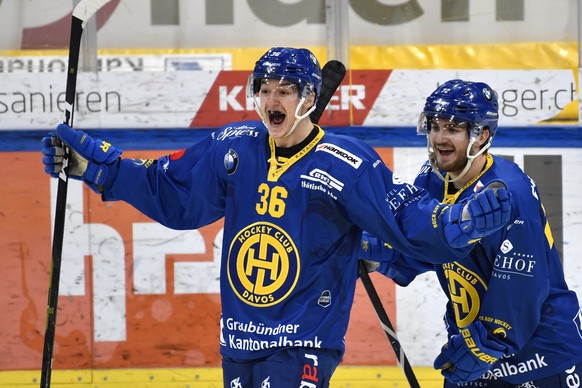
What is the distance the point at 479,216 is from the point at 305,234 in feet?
1.55

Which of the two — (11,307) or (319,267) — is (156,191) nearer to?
(319,267)

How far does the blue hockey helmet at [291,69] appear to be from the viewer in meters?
2.87

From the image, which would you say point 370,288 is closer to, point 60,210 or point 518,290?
point 518,290

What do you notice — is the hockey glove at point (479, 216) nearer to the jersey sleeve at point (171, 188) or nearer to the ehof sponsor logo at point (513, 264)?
the ehof sponsor logo at point (513, 264)

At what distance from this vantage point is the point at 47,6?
15.3 ft

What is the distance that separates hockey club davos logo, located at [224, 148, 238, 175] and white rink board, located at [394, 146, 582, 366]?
1727 mm

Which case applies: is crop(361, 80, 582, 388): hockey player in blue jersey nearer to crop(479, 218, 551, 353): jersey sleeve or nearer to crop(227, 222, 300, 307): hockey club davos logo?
crop(479, 218, 551, 353): jersey sleeve

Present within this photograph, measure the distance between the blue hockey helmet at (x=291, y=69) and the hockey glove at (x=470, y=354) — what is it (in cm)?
83

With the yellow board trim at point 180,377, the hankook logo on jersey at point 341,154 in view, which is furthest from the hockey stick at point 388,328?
the yellow board trim at point 180,377

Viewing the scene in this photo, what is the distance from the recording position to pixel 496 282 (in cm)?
294

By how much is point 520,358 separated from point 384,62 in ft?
6.37

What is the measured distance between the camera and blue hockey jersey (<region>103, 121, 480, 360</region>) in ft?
9.16

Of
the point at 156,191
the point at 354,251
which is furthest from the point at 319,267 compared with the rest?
the point at 156,191

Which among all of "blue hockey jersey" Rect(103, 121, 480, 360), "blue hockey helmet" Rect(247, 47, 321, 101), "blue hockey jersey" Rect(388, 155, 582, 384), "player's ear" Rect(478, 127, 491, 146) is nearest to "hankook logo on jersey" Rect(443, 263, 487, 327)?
"blue hockey jersey" Rect(388, 155, 582, 384)
